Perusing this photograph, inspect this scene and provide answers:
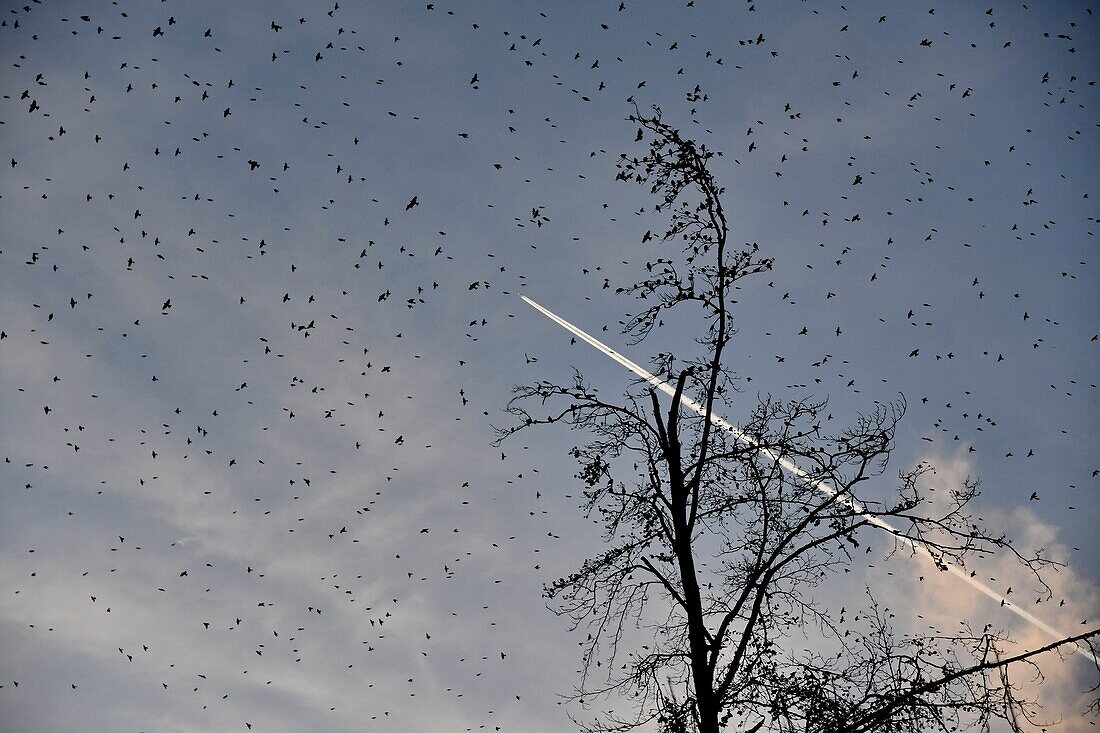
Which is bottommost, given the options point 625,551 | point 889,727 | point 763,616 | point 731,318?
point 889,727

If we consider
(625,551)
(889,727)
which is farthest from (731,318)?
(889,727)

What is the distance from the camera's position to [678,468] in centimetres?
1086

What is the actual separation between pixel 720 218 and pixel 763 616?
565 cm

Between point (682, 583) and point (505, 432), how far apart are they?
139 inches

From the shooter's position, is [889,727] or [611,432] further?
[611,432]

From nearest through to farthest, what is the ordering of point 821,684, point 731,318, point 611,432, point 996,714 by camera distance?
point 996,714 < point 821,684 < point 731,318 < point 611,432

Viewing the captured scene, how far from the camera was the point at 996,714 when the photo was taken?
8.88 metres

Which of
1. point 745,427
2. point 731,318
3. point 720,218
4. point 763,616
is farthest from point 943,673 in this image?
point 720,218

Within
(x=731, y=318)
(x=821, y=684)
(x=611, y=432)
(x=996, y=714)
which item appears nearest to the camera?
(x=996, y=714)

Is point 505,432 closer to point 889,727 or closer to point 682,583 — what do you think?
point 682,583

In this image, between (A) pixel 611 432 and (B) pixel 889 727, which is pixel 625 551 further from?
(B) pixel 889 727

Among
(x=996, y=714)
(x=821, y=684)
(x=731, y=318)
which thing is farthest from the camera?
(x=731, y=318)

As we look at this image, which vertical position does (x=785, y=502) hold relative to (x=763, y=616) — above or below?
above

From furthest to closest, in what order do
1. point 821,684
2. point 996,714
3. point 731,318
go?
point 731,318
point 821,684
point 996,714
